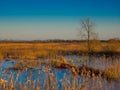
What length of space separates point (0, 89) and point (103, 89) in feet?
13.4

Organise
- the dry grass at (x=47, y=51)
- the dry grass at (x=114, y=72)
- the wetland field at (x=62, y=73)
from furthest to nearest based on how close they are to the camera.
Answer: the dry grass at (x=47, y=51), the dry grass at (x=114, y=72), the wetland field at (x=62, y=73)

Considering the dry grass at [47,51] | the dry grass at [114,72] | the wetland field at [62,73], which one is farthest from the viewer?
the dry grass at [47,51]

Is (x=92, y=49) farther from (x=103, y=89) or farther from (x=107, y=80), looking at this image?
(x=103, y=89)

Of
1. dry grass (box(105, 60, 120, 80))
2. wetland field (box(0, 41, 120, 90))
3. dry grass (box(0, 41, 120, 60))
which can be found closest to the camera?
wetland field (box(0, 41, 120, 90))

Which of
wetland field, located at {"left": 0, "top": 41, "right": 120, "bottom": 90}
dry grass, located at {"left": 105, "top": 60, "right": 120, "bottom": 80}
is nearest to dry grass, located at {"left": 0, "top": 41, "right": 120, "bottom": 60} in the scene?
wetland field, located at {"left": 0, "top": 41, "right": 120, "bottom": 90}

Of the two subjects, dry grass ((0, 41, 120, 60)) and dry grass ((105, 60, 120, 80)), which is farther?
dry grass ((0, 41, 120, 60))

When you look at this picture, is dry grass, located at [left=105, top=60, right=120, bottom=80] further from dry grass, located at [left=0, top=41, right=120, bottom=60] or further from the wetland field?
dry grass, located at [left=0, top=41, right=120, bottom=60]

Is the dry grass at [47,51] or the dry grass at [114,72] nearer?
the dry grass at [114,72]

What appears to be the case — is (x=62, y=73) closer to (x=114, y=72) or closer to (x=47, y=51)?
(x=114, y=72)

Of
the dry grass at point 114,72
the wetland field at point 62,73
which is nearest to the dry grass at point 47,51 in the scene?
the wetland field at point 62,73

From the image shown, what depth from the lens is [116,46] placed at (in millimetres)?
30250

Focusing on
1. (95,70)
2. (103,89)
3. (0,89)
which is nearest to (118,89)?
(103,89)

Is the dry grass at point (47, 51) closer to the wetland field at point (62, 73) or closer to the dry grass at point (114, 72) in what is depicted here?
the wetland field at point (62, 73)

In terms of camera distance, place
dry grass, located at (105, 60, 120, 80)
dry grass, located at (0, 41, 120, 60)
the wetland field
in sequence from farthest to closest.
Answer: dry grass, located at (0, 41, 120, 60), dry grass, located at (105, 60, 120, 80), the wetland field
